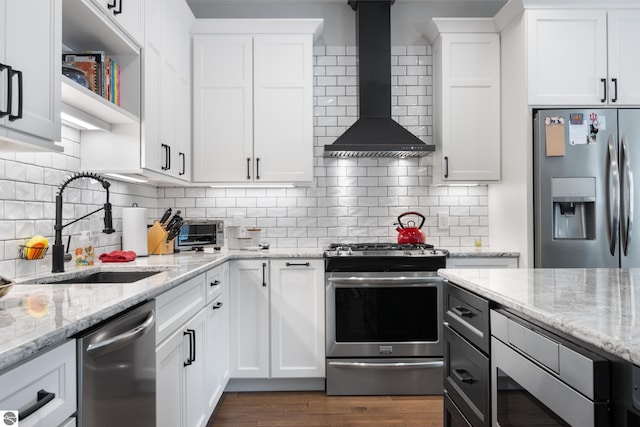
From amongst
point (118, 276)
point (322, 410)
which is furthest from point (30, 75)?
point (322, 410)

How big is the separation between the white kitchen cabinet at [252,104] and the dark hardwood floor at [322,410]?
5.02ft

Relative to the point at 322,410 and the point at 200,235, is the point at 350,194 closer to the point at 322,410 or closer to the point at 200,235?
the point at 200,235

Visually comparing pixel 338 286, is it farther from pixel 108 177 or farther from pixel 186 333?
pixel 108 177

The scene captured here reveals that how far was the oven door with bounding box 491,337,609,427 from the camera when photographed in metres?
0.93

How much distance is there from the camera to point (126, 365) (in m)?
1.29

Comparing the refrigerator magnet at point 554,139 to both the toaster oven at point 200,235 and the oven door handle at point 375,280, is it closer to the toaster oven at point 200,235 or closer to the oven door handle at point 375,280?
the oven door handle at point 375,280

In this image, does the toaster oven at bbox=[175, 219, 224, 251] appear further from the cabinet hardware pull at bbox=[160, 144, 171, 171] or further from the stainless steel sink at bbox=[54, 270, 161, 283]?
the stainless steel sink at bbox=[54, 270, 161, 283]

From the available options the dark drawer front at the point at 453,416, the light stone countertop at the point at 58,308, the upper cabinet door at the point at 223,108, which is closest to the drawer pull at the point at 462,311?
the dark drawer front at the point at 453,416

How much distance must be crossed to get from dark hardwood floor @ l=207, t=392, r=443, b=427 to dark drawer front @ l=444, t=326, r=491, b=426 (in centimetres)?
90

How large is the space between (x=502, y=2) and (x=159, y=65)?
112 inches

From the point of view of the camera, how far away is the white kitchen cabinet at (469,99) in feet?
11.2

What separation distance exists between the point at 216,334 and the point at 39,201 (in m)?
1.18

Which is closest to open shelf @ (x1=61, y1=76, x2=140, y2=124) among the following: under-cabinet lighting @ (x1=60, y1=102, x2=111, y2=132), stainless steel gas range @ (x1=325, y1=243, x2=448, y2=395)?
under-cabinet lighting @ (x1=60, y1=102, x2=111, y2=132)

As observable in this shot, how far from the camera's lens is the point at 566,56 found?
10.0ft
